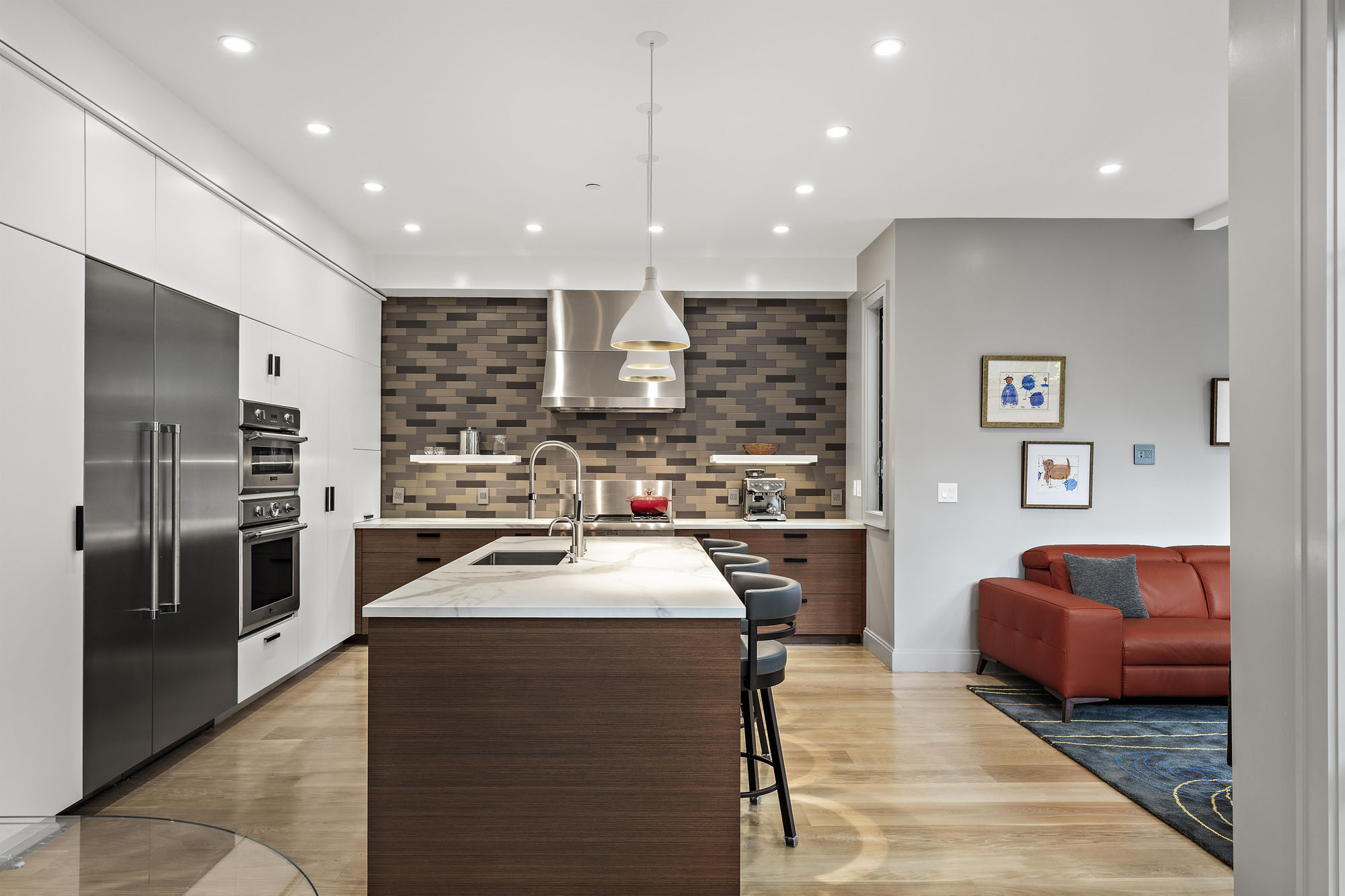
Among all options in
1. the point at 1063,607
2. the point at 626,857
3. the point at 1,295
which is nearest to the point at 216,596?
the point at 1,295

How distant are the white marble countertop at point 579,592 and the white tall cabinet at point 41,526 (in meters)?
1.14

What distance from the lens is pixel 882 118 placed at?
3.45 m

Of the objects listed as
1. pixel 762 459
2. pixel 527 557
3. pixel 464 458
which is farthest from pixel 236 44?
pixel 762 459

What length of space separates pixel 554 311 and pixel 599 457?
1.18 m

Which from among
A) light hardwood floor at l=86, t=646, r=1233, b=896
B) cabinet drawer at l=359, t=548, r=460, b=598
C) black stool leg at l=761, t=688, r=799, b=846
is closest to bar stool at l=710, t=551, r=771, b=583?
black stool leg at l=761, t=688, r=799, b=846

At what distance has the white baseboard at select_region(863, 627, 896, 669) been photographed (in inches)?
192

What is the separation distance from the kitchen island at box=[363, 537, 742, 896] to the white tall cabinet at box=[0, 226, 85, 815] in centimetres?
123

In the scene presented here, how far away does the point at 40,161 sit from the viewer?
2492mm

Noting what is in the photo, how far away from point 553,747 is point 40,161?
2.46m

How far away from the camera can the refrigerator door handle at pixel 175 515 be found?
306 cm

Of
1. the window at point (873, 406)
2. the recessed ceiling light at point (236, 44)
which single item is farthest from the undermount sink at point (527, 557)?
the window at point (873, 406)

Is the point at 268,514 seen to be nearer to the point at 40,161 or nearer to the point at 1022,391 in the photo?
the point at 40,161

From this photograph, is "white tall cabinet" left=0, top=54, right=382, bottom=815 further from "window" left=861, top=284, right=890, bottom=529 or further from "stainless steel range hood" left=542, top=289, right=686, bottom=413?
"window" left=861, top=284, right=890, bottom=529

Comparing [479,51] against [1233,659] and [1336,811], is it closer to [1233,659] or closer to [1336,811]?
[1233,659]
